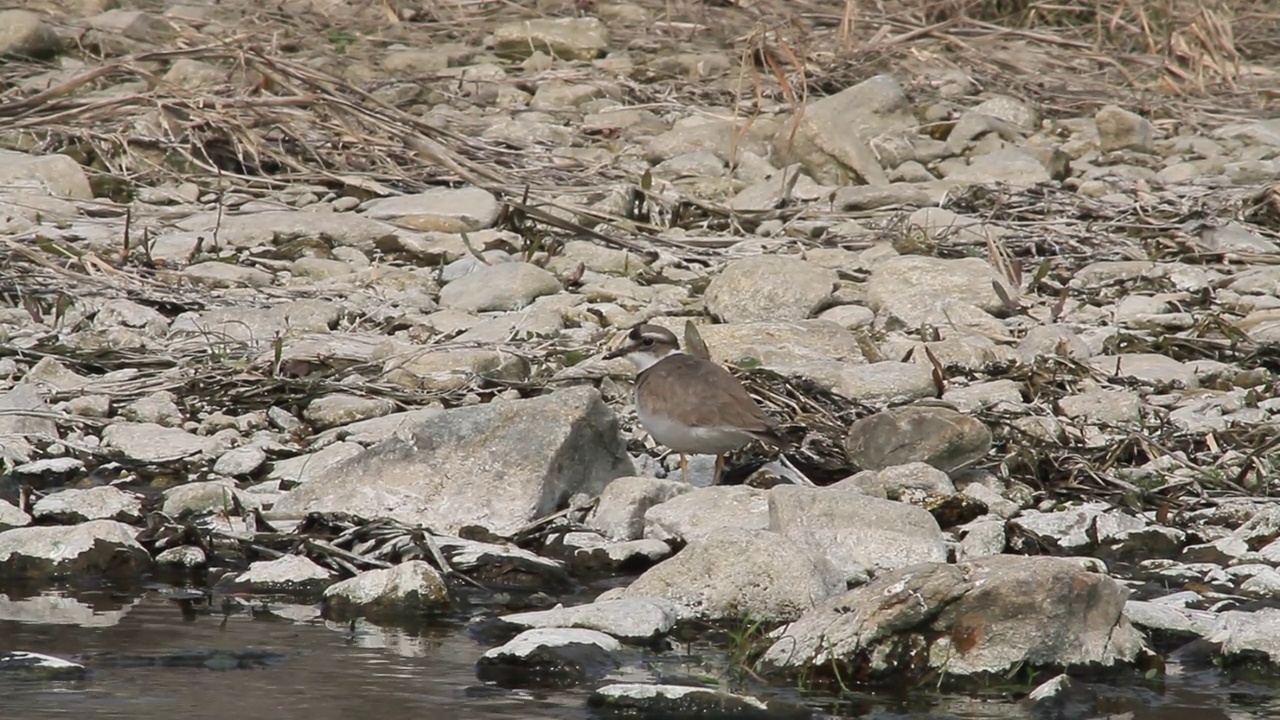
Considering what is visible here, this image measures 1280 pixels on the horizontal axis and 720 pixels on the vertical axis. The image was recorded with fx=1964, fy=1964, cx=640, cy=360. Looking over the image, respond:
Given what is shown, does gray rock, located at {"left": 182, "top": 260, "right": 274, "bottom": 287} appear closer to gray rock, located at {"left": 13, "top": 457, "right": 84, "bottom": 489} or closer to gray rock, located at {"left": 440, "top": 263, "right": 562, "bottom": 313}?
gray rock, located at {"left": 440, "top": 263, "right": 562, "bottom": 313}

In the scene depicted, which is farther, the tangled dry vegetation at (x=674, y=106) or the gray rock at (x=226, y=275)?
the gray rock at (x=226, y=275)

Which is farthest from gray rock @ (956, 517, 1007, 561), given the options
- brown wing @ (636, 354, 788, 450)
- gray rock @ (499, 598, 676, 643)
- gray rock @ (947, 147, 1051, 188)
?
gray rock @ (947, 147, 1051, 188)

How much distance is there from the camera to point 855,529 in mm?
6617

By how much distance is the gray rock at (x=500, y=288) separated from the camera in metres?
9.59

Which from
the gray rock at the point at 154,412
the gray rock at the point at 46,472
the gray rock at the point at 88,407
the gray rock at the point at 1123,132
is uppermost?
the gray rock at the point at 46,472

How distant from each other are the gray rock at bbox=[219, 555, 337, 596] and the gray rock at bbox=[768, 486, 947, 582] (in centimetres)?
153

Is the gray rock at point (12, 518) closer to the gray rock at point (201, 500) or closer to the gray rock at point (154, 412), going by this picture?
the gray rock at point (201, 500)

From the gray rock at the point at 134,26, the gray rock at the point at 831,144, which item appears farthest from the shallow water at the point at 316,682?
the gray rock at the point at 134,26

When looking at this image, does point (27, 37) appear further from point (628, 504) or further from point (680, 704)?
point (680, 704)

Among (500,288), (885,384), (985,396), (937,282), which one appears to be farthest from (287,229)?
(985,396)

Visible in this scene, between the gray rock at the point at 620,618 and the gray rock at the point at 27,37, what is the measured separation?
8.91 metres

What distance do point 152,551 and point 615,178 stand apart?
5.55 m

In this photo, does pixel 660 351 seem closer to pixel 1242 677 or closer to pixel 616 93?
pixel 1242 677

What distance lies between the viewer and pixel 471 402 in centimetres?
Result: 836
